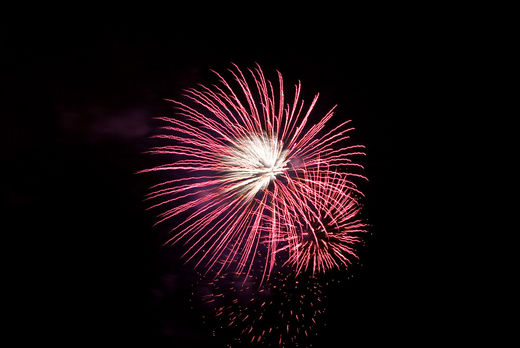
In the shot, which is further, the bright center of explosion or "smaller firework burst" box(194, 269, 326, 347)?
"smaller firework burst" box(194, 269, 326, 347)

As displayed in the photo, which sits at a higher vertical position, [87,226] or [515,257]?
[87,226]

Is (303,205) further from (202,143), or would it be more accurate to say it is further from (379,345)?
(379,345)

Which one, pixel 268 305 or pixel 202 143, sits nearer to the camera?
pixel 202 143

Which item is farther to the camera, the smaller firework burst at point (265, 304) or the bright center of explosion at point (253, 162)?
the smaller firework burst at point (265, 304)

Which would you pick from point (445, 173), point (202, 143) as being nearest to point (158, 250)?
point (202, 143)

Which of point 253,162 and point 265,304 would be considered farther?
point 265,304

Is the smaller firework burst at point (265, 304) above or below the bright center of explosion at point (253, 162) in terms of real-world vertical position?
below

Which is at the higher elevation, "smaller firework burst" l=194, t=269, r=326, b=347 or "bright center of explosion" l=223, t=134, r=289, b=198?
"bright center of explosion" l=223, t=134, r=289, b=198

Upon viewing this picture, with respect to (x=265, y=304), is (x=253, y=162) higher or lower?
higher
